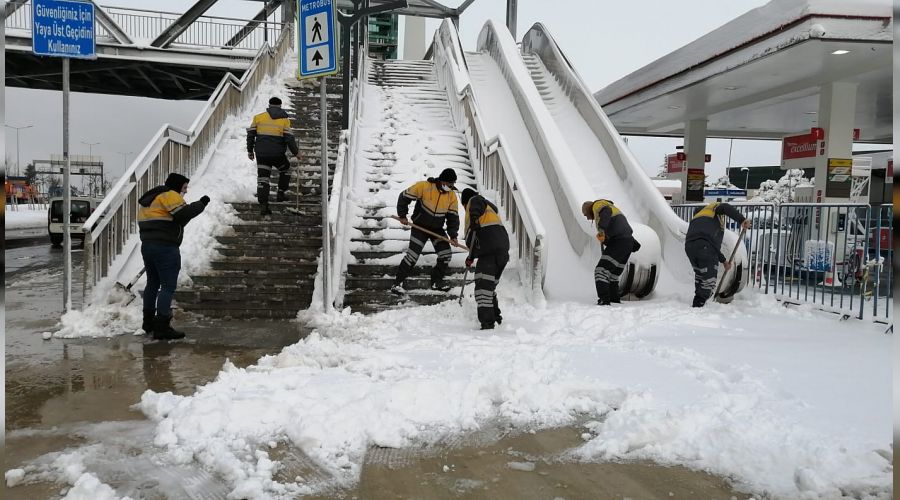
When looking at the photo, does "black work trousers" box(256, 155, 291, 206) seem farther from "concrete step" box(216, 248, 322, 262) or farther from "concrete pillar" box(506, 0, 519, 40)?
"concrete pillar" box(506, 0, 519, 40)

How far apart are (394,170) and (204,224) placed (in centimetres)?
349

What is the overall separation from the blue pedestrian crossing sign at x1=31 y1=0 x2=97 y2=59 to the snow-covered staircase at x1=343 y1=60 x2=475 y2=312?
3.84 meters

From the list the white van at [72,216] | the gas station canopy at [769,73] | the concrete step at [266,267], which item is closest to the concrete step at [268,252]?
the concrete step at [266,267]

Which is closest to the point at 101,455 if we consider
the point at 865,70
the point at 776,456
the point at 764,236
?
the point at 776,456

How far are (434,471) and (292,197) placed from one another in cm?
755

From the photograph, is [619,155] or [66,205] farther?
[619,155]

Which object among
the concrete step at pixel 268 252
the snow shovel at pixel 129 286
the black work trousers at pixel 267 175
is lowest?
the snow shovel at pixel 129 286

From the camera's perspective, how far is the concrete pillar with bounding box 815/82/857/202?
1218 centimetres

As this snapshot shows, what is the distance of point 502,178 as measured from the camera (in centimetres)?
962

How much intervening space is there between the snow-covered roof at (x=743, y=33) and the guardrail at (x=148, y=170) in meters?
8.08

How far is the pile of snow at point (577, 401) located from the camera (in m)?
3.23

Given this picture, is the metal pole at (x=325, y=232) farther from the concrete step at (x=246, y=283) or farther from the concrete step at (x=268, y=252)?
the concrete step at (x=268, y=252)

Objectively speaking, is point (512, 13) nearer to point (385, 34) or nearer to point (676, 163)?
point (385, 34)

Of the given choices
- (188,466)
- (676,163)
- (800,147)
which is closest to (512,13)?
(676,163)
